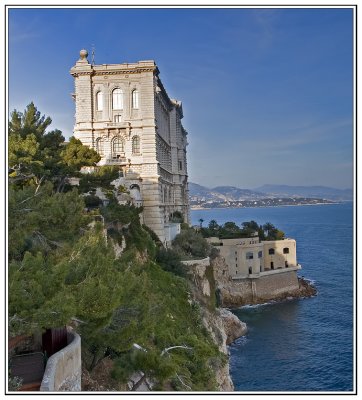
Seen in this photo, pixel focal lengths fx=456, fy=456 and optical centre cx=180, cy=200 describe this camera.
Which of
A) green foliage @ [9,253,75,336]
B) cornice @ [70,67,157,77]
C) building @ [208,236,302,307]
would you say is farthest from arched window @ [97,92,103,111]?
green foliage @ [9,253,75,336]

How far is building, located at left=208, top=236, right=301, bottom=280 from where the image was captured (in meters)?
46.4

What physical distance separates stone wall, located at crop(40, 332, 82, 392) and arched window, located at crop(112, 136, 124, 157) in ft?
74.7

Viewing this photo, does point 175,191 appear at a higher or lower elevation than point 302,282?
higher

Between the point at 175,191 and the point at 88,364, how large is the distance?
104 ft

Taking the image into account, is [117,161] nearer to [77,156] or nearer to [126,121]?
[126,121]

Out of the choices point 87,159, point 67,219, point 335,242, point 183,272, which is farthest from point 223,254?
point 335,242

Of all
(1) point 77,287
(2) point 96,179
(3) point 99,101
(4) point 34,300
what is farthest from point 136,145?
(4) point 34,300

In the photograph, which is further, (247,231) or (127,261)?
(247,231)

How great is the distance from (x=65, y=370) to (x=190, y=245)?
1058 inches

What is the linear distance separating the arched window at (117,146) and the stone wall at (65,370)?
74.7ft

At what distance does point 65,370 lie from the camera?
9.53m

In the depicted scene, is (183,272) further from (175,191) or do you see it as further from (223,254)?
(223,254)

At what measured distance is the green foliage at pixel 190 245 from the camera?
35.8 meters

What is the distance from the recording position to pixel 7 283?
27.9 feet
